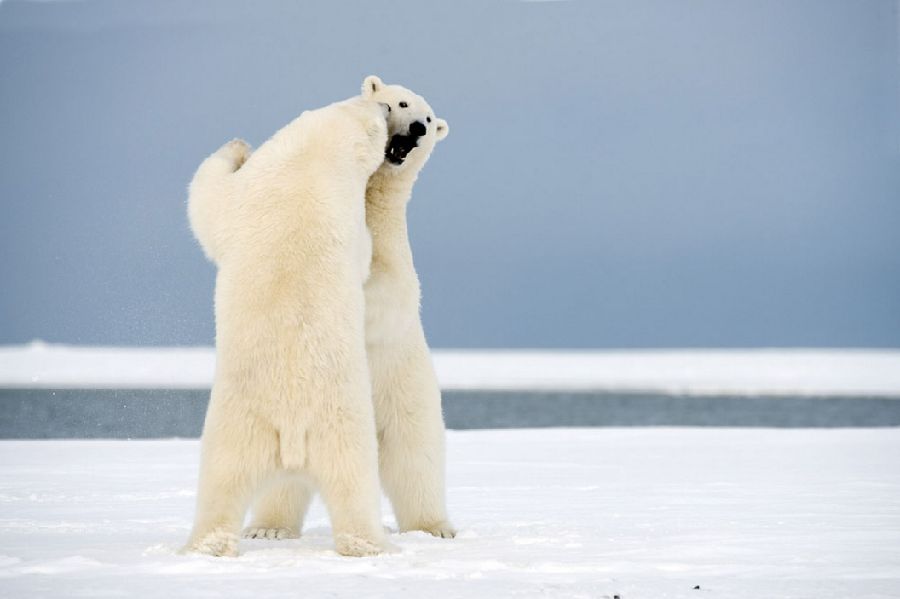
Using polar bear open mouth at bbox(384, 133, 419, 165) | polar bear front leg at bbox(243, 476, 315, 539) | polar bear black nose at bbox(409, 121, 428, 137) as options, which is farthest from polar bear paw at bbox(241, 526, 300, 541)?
polar bear black nose at bbox(409, 121, 428, 137)

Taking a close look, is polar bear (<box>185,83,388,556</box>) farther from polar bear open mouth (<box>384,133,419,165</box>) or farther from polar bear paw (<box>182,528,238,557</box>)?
polar bear open mouth (<box>384,133,419,165</box>)

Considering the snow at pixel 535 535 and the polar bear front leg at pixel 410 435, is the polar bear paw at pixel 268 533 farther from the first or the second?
the polar bear front leg at pixel 410 435

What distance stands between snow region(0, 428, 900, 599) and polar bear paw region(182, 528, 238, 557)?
57 mm

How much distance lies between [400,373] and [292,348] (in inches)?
30.0

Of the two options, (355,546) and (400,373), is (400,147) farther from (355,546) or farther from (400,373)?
(355,546)

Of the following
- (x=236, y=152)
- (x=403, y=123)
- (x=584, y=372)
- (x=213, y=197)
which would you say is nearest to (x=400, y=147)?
(x=403, y=123)

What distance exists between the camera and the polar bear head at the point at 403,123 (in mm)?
4281

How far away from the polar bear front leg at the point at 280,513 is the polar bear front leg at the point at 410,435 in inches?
12.6

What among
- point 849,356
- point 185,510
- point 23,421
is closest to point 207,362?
point 23,421

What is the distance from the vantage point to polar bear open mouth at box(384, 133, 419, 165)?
427 cm

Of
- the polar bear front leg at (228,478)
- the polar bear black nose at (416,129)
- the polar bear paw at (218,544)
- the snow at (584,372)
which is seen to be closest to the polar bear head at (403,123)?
the polar bear black nose at (416,129)

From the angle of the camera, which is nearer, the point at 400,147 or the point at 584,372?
the point at 400,147

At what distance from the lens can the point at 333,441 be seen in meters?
3.58

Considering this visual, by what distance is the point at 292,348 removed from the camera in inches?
142
